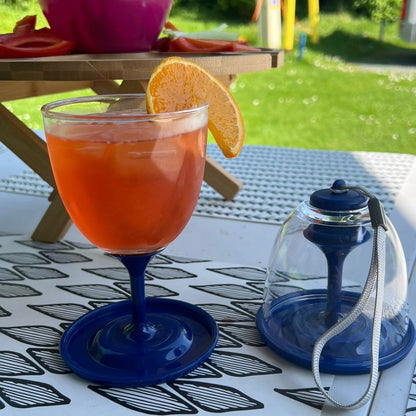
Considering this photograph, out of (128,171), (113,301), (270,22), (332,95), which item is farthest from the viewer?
(332,95)

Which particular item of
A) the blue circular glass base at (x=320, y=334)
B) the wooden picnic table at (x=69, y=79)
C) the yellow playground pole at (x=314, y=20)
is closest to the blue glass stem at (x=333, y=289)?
the blue circular glass base at (x=320, y=334)

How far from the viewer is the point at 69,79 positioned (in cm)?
88

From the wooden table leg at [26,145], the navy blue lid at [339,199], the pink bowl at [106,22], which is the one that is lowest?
the wooden table leg at [26,145]

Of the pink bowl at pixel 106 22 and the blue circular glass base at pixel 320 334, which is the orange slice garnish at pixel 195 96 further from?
the pink bowl at pixel 106 22

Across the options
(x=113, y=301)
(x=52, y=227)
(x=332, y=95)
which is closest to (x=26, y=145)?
(x=52, y=227)

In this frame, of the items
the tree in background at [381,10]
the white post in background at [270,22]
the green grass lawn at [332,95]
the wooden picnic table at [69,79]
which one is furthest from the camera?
the tree in background at [381,10]

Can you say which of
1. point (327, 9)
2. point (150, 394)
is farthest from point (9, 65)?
point (327, 9)

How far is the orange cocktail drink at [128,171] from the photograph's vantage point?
60 centimetres

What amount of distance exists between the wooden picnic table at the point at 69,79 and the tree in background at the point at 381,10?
5.20m

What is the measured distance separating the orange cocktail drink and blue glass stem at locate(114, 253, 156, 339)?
0.07 feet

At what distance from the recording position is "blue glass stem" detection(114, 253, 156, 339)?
2.25 ft

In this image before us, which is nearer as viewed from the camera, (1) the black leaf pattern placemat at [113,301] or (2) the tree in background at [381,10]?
(1) the black leaf pattern placemat at [113,301]

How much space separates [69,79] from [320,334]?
1.63 ft

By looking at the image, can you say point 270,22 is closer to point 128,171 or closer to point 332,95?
point 332,95
